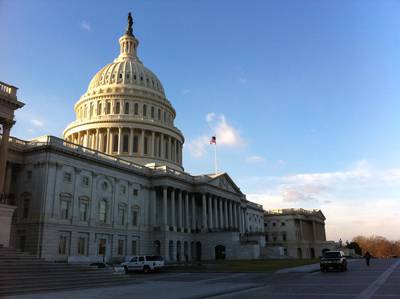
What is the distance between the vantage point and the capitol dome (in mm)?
94000

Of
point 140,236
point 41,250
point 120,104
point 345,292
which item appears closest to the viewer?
point 345,292

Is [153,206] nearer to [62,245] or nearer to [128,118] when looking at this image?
[62,245]

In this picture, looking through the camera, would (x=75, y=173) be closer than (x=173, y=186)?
Yes

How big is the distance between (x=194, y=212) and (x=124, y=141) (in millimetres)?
23373

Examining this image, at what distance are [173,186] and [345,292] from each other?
2329 inches

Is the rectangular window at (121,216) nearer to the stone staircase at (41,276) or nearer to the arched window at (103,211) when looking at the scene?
the arched window at (103,211)

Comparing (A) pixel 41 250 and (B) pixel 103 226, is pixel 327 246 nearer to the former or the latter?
(B) pixel 103 226

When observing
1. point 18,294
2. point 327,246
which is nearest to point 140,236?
point 18,294

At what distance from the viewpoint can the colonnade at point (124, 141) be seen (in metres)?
93.3

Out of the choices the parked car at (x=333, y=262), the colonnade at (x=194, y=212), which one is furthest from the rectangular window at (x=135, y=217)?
the parked car at (x=333, y=262)

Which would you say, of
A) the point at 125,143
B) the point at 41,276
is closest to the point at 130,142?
the point at 125,143

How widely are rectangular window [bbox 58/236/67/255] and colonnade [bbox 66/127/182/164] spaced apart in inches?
1376

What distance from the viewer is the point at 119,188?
71625 mm

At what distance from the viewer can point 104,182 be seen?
6831cm
